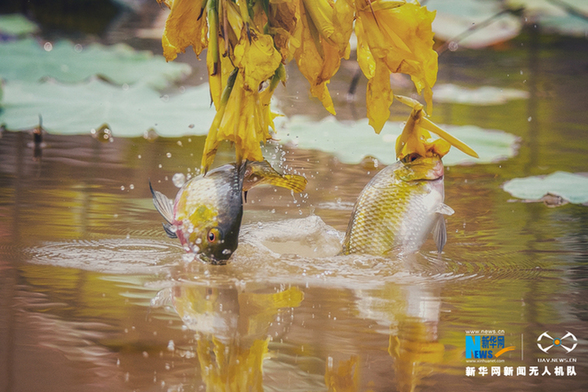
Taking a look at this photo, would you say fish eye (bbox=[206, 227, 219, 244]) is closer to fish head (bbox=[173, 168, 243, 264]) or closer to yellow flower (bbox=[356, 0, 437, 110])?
fish head (bbox=[173, 168, 243, 264])

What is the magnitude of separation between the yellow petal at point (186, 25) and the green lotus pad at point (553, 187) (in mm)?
796

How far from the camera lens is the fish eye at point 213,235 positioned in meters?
0.70

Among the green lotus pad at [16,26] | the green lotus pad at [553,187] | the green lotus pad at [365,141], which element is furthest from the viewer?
the green lotus pad at [16,26]

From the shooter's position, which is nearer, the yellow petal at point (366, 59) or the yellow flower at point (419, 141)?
the yellow petal at point (366, 59)

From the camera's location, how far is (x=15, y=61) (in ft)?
7.29

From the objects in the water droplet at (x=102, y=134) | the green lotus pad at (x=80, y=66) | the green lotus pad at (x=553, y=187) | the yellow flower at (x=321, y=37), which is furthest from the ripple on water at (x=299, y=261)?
the green lotus pad at (x=80, y=66)

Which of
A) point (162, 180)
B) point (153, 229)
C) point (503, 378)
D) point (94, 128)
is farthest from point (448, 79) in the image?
point (503, 378)

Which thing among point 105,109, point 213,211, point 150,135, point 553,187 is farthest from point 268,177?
point 105,109

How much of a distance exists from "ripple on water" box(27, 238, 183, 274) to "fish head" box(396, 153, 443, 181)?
11.2 inches

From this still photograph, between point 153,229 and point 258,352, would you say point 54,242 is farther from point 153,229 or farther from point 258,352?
point 258,352

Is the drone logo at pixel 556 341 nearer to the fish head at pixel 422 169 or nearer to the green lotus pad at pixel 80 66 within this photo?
the fish head at pixel 422 169

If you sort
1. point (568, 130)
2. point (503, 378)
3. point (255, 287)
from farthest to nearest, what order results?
point (568, 130) < point (255, 287) < point (503, 378)

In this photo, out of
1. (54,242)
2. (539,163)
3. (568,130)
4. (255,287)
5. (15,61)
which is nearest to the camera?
(255,287)

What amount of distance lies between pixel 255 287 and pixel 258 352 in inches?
6.8
